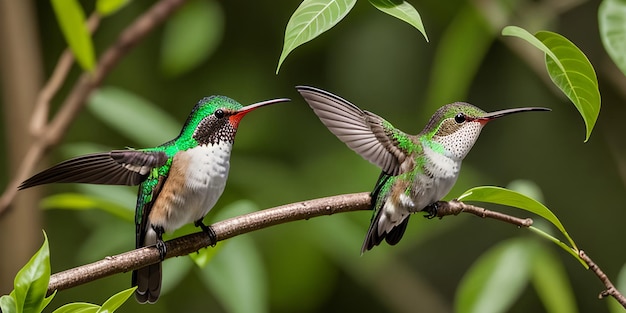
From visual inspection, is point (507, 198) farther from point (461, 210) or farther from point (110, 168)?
point (110, 168)

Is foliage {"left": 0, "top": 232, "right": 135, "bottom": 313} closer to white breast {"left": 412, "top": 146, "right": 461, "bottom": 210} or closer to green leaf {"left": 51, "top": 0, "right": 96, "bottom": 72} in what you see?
white breast {"left": 412, "top": 146, "right": 461, "bottom": 210}

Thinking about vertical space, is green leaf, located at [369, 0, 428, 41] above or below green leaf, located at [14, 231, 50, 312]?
above

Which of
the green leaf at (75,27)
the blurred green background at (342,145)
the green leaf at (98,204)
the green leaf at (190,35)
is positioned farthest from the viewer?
the blurred green background at (342,145)

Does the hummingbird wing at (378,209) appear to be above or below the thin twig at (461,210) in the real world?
below

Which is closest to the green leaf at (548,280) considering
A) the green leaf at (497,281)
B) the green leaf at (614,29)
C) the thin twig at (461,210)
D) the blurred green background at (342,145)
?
the green leaf at (497,281)

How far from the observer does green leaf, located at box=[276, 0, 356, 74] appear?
2.38 ft

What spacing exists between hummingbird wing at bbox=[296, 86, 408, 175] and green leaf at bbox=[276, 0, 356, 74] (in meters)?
0.05

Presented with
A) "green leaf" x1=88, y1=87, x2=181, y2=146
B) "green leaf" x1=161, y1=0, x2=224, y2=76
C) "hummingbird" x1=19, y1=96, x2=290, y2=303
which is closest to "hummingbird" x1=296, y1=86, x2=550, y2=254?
"hummingbird" x1=19, y1=96, x2=290, y2=303

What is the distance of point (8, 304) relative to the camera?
740 mm

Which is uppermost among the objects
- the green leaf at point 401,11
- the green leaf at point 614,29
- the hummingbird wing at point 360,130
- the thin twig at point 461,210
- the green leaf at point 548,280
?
the green leaf at point 401,11

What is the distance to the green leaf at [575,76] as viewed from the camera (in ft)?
2.51

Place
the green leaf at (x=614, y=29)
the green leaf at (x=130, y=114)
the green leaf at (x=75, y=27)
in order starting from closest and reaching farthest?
the green leaf at (x=614, y=29), the green leaf at (x=75, y=27), the green leaf at (x=130, y=114)

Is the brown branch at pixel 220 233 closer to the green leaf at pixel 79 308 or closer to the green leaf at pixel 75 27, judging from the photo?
the green leaf at pixel 79 308

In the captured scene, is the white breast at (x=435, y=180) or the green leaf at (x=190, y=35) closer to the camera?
the white breast at (x=435, y=180)
